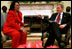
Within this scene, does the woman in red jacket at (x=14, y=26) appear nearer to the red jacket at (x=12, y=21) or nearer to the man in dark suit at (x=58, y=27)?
the red jacket at (x=12, y=21)

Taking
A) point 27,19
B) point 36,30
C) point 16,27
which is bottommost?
point 36,30

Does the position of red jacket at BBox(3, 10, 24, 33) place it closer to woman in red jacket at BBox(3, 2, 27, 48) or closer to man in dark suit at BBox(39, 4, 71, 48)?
woman in red jacket at BBox(3, 2, 27, 48)

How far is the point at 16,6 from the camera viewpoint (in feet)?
6.48

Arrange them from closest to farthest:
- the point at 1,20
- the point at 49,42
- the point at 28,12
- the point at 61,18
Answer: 1. the point at 49,42
2. the point at 61,18
3. the point at 1,20
4. the point at 28,12

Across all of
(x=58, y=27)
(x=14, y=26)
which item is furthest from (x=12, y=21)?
(x=58, y=27)

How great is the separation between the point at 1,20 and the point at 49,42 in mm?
924

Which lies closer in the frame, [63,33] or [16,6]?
[16,6]

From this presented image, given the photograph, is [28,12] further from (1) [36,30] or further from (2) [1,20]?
(2) [1,20]

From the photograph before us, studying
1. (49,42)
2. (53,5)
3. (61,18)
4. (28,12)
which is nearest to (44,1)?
(53,5)

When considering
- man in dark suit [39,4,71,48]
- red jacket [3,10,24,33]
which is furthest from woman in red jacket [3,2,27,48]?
man in dark suit [39,4,71,48]

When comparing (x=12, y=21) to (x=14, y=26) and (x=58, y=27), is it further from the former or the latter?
(x=58, y=27)

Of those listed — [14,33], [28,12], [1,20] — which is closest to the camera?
[14,33]

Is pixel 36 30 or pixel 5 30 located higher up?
pixel 5 30

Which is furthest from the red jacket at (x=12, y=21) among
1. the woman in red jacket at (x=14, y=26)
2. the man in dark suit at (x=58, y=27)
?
the man in dark suit at (x=58, y=27)
